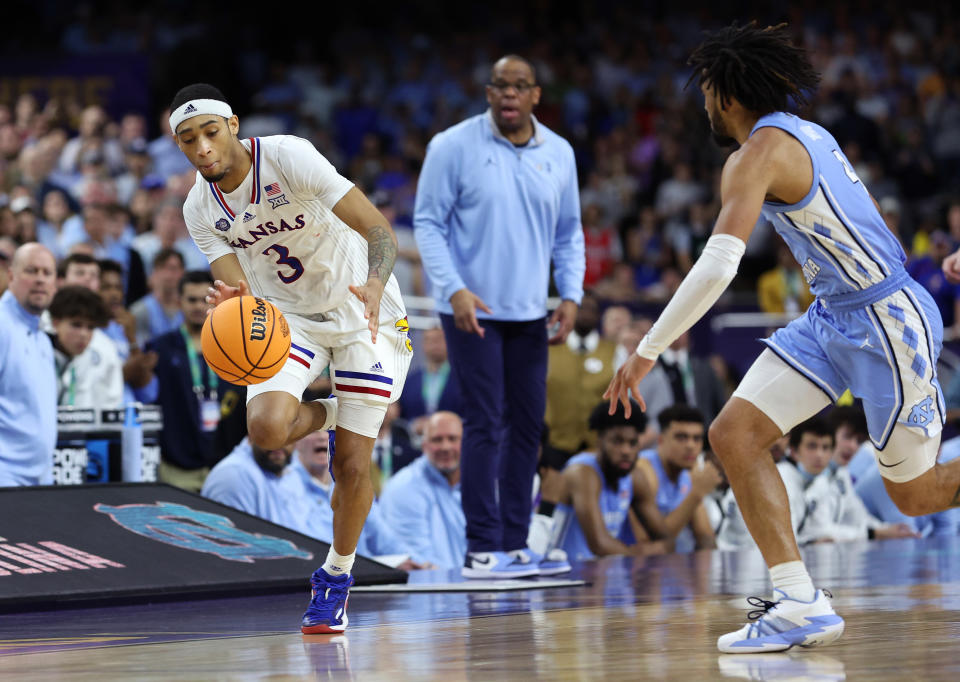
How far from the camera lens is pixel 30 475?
8125mm

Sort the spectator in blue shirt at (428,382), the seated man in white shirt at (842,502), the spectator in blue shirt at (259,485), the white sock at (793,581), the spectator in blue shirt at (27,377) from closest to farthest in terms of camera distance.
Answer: the white sock at (793,581) < the spectator in blue shirt at (27,377) < the spectator in blue shirt at (259,485) < the seated man in white shirt at (842,502) < the spectator in blue shirt at (428,382)

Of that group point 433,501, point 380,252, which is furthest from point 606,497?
point 380,252

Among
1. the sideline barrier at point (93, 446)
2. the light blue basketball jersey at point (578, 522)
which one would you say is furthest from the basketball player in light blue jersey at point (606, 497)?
the sideline barrier at point (93, 446)

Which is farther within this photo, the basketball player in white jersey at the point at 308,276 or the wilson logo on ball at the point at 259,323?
the basketball player in white jersey at the point at 308,276

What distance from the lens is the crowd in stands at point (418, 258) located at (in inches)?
356

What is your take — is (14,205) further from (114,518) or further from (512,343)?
(512,343)

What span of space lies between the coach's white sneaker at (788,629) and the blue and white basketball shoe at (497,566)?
275cm

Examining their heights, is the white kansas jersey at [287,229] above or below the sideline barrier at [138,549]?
above

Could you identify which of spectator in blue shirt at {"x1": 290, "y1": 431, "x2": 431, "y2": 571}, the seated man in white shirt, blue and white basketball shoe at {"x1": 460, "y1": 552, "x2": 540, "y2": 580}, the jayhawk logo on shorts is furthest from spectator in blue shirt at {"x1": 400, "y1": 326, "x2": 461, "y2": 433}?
the jayhawk logo on shorts

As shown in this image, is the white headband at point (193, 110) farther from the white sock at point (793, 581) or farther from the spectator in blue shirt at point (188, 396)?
the spectator in blue shirt at point (188, 396)

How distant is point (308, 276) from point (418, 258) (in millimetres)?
7534

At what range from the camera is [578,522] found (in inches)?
376

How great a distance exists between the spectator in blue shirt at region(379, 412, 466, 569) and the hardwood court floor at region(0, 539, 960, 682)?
65.4 inches

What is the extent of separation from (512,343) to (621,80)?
12658 millimetres
